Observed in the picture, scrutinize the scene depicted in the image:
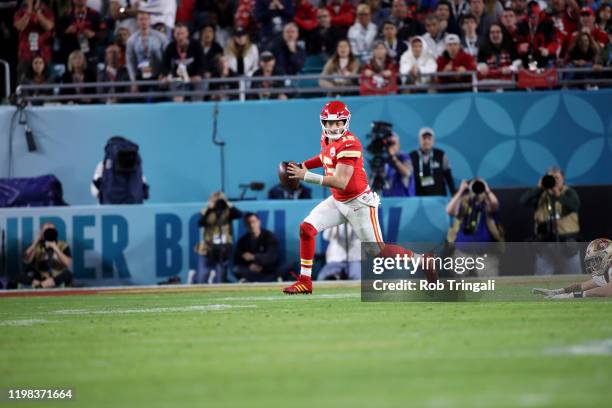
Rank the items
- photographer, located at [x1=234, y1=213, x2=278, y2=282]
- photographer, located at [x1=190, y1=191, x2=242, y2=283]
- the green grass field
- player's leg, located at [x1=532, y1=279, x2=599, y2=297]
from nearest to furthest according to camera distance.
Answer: the green grass field → player's leg, located at [x1=532, y1=279, x2=599, y2=297] → photographer, located at [x1=234, y1=213, x2=278, y2=282] → photographer, located at [x1=190, y1=191, x2=242, y2=283]

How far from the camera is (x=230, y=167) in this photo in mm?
19969

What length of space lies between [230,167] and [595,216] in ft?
19.6

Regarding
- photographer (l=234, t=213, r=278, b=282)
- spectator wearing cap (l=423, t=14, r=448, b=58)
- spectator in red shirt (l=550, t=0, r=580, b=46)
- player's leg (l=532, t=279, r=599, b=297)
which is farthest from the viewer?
spectator in red shirt (l=550, t=0, r=580, b=46)

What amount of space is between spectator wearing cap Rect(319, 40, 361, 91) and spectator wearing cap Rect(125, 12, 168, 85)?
2.76 m

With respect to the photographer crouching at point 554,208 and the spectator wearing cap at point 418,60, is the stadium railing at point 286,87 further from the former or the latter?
the photographer crouching at point 554,208

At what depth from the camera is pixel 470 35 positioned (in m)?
19.6

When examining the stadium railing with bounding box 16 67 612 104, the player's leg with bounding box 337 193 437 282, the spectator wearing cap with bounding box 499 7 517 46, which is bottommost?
the player's leg with bounding box 337 193 437 282

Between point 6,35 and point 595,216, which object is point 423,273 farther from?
point 6,35

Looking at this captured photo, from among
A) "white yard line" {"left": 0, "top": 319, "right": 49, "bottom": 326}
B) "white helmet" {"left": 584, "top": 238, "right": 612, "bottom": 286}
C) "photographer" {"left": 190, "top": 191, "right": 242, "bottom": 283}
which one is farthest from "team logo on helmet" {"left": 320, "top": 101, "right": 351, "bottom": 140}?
"photographer" {"left": 190, "top": 191, "right": 242, "bottom": 283}

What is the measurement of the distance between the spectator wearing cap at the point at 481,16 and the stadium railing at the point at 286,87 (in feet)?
2.64

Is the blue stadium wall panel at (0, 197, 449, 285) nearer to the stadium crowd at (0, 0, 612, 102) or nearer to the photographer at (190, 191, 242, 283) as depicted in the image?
the photographer at (190, 191, 242, 283)

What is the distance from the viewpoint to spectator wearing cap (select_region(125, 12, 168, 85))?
19.8m

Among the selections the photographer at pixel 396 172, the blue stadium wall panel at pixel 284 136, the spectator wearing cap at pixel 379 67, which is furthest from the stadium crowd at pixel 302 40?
the photographer at pixel 396 172

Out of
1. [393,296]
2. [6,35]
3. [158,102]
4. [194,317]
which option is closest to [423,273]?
[393,296]
